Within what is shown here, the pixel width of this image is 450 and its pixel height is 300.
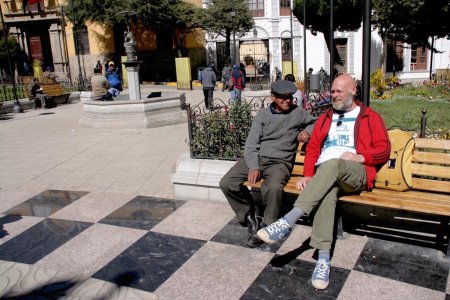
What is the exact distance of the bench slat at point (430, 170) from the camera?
3850 mm

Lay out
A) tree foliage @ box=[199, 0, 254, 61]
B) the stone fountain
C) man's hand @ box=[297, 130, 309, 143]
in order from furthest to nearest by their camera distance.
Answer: tree foliage @ box=[199, 0, 254, 61], the stone fountain, man's hand @ box=[297, 130, 309, 143]

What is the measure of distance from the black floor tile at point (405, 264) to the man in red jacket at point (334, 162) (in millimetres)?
453

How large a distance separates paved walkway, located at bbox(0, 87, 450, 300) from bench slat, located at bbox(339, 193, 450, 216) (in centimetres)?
55

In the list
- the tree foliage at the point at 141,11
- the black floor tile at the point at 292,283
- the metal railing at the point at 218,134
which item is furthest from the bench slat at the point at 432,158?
the tree foliage at the point at 141,11

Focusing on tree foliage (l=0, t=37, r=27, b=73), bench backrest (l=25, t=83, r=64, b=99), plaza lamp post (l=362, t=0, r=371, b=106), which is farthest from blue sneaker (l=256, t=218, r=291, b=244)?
tree foliage (l=0, t=37, r=27, b=73)

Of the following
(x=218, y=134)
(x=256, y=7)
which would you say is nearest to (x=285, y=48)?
(x=256, y=7)

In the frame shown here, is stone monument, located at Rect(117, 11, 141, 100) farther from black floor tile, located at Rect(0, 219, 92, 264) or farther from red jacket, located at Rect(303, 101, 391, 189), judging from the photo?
red jacket, located at Rect(303, 101, 391, 189)

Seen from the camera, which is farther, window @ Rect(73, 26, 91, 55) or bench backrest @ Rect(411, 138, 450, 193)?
window @ Rect(73, 26, 91, 55)

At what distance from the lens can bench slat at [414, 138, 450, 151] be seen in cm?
400

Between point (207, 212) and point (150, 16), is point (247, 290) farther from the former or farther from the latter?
point (150, 16)

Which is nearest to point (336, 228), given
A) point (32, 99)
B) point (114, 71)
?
point (114, 71)

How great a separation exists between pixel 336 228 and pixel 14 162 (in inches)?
260

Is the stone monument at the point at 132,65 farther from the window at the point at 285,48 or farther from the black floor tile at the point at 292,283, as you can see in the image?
the window at the point at 285,48

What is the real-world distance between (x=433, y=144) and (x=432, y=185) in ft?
1.47
